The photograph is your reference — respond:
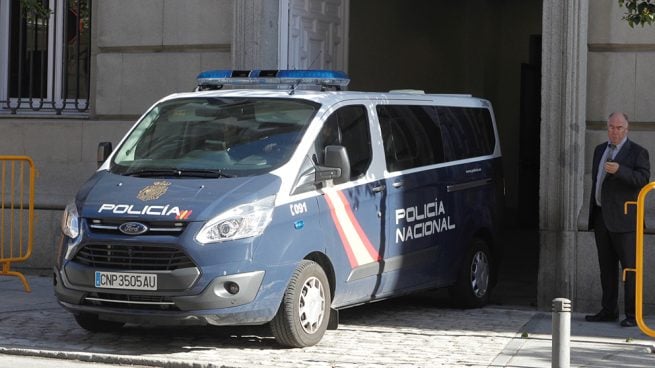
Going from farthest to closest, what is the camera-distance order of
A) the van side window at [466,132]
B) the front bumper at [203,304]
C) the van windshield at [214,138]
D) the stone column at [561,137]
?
the stone column at [561,137], the van side window at [466,132], the van windshield at [214,138], the front bumper at [203,304]

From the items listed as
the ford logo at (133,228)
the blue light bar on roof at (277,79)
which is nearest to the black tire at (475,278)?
the blue light bar on roof at (277,79)

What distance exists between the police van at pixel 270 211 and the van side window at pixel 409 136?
0.06ft

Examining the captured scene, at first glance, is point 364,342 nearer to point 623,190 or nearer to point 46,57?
point 623,190

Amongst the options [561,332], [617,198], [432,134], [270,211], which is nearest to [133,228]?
[270,211]

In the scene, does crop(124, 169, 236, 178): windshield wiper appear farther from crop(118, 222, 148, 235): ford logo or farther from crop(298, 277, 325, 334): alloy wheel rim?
crop(298, 277, 325, 334): alloy wheel rim

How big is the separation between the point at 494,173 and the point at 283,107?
9.65 feet

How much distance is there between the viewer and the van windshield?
29.3 ft

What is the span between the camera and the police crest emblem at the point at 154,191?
8586 millimetres

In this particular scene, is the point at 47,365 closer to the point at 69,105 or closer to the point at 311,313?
the point at 311,313

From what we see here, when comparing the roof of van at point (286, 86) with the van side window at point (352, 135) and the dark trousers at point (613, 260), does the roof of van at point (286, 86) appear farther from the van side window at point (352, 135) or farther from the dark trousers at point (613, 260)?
the dark trousers at point (613, 260)

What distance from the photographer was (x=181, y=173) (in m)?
8.90

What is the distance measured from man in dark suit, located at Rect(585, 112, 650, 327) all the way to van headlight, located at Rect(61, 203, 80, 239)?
13.4ft

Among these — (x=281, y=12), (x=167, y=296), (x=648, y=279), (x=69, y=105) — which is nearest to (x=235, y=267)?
(x=167, y=296)

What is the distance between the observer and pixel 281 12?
12.9 metres
